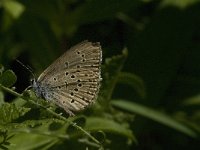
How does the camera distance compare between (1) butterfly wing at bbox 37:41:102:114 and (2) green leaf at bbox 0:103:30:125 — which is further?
(1) butterfly wing at bbox 37:41:102:114

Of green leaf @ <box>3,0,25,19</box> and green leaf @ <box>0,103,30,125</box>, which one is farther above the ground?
green leaf @ <box>3,0,25,19</box>

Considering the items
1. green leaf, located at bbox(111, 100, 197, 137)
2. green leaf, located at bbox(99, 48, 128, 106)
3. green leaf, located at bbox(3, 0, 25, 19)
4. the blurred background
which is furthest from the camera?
green leaf, located at bbox(3, 0, 25, 19)

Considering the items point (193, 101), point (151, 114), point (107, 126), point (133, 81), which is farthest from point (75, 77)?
point (193, 101)

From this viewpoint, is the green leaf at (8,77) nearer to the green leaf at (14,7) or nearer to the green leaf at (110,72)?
the green leaf at (110,72)

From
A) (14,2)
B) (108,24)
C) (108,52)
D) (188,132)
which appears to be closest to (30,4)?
(14,2)

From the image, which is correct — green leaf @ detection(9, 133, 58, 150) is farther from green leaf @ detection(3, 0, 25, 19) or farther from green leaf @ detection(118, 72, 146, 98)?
green leaf @ detection(3, 0, 25, 19)

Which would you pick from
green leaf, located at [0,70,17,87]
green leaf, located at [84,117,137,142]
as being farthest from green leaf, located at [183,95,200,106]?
green leaf, located at [0,70,17,87]

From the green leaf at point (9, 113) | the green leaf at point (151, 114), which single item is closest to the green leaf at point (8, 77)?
Result: the green leaf at point (9, 113)

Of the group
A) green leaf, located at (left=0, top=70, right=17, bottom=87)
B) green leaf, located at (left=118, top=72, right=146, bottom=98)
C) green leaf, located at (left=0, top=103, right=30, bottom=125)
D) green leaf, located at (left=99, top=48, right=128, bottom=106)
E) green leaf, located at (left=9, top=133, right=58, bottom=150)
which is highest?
green leaf, located at (left=118, top=72, right=146, bottom=98)

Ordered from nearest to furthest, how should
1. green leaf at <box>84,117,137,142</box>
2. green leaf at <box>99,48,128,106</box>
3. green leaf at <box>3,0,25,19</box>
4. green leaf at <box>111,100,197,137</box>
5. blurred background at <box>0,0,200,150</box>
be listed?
green leaf at <box>84,117,137,142</box>, green leaf at <box>99,48,128,106</box>, green leaf at <box>111,100,197,137</box>, blurred background at <box>0,0,200,150</box>, green leaf at <box>3,0,25,19</box>
